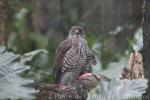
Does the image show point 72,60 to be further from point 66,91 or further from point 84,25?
point 84,25

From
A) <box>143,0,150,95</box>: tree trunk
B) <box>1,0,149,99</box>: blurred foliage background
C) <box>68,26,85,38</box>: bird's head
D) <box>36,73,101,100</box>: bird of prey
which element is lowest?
<box>36,73,101,100</box>: bird of prey

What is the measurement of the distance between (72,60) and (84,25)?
4.72 metres

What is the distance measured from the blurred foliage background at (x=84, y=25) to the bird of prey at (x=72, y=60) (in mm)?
699

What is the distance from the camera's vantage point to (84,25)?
459 inches

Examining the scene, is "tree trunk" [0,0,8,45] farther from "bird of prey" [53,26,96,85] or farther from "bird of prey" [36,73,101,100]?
"bird of prey" [36,73,101,100]

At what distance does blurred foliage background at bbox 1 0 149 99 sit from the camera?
364 inches

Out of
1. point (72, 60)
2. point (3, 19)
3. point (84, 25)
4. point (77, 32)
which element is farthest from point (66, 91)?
point (84, 25)

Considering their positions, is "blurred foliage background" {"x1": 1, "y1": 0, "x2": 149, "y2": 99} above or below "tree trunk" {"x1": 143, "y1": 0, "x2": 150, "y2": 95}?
above

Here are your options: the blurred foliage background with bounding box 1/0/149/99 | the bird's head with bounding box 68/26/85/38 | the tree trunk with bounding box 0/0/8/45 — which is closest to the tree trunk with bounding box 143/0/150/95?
the bird's head with bounding box 68/26/85/38

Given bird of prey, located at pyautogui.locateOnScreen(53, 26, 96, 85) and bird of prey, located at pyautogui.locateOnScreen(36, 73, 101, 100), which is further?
bird of prey, located at pyautogui.locateOnScreen(53, 26, 96, 85)

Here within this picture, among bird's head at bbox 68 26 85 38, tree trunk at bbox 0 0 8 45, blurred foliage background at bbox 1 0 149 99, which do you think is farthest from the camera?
blurred foliage background at bbox 1 0 149 99

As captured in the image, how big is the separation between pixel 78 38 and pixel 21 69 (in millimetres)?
1632

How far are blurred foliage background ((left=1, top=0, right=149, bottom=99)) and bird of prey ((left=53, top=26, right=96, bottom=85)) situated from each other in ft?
2.29

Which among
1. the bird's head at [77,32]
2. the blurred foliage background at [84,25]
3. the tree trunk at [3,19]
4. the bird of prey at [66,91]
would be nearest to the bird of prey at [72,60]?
the bird's head at [77,32]
